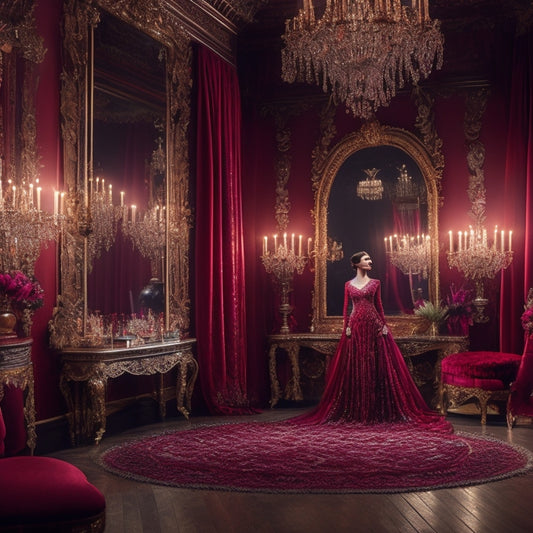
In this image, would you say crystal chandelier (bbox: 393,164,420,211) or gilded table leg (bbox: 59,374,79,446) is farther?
crystal chandelier (bbox: 393,164,420,211)

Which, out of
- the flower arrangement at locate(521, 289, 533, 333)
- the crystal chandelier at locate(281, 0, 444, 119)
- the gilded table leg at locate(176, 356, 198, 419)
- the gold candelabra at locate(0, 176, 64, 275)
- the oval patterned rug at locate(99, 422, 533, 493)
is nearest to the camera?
the oval patterned rug at locate(99, 422, 533, 493)

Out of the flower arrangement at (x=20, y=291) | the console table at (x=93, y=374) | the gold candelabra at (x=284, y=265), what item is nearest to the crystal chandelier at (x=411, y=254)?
the gold candelabra at (x=284, y=265)

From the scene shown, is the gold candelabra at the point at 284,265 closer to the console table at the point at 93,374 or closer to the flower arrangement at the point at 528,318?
the console table at the point at 93,374

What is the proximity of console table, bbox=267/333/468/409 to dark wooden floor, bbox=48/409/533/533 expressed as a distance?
2631 millimetres

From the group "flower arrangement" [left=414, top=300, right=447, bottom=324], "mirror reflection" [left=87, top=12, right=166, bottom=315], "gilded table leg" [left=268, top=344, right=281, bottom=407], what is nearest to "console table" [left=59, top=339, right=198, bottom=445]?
"mirror reflection" [left=87, top=12, right=166, bottom=315]

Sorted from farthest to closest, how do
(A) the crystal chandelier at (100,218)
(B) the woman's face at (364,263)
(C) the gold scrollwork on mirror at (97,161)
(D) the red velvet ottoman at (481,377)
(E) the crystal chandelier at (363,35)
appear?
(B) the woman's face at (364,263) → (D) the red velvet ottoman at (481,377) → (A) the crystal chandelier at (100,218) → (C) the gold scrollwork on mirror at (97,161) → (E) the crystal chandelier at (363,35)

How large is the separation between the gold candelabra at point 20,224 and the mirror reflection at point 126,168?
30.6 inches

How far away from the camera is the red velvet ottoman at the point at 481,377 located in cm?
642

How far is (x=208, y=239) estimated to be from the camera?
23.4 feet

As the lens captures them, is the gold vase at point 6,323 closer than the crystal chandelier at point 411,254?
Yes

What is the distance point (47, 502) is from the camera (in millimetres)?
2467

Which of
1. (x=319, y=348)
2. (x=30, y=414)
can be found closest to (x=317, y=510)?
(x=30, y=414)

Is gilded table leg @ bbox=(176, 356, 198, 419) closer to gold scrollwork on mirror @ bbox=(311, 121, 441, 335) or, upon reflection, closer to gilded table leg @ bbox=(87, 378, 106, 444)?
gilded table leg @ bbox=(87, 378, 106, 444)

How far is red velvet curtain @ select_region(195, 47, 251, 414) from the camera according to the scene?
23.2 feet
